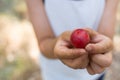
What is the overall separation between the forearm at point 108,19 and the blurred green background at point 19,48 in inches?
32.4

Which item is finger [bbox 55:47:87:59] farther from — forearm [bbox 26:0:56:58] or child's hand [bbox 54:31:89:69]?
forearm [bbox 26:0:56:58]

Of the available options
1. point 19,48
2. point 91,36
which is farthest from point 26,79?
point 91,36

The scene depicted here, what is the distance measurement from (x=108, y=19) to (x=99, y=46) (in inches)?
12.9

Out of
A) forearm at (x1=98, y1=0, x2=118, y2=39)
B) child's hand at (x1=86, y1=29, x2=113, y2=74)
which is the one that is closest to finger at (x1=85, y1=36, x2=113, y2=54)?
child's hand at (x1=86, y1=29, x2=113, y2=74)

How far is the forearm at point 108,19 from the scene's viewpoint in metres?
1.07

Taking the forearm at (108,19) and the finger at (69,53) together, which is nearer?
the finger at (69,53)

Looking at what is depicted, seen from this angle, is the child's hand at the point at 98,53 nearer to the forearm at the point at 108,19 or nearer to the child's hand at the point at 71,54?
the child's hand at the point at 71,54

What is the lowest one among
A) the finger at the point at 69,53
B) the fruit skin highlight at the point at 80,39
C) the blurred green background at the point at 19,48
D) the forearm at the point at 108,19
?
the blurred green background at the point at 19,48

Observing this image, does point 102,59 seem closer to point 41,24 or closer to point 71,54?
point 71,54

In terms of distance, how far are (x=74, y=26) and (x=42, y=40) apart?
0.12 meters

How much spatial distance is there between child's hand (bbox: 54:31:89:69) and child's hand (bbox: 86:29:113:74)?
0.02m

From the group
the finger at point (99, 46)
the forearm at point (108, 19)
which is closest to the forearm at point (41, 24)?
the forearm at point (108, 19)

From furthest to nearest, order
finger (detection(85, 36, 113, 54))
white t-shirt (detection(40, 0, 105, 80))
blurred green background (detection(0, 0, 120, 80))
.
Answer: blurred green background (detection(0, 0, 120, 80)) < white t-shirt (detection(40, 0, 105, 80)) < finger (detection(85, 36, 113, 54))

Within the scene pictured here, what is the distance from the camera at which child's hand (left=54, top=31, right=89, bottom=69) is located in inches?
29.9
